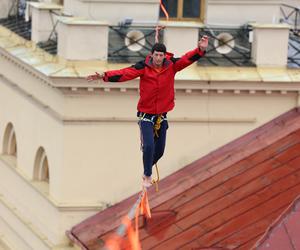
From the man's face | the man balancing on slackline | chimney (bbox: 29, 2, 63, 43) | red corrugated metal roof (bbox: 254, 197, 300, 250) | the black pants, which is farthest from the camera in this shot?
chimney (bbox: 29, 2, 63, 43)

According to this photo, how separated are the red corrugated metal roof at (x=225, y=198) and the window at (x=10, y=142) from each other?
547 centimetres

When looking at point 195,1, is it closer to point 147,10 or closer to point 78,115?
point 147,10

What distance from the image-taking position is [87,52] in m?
39.3

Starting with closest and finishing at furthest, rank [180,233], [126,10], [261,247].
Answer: [261,247]
[180,233]
[126,10]

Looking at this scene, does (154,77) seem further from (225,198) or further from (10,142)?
(10,142)

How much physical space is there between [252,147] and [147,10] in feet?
11.6

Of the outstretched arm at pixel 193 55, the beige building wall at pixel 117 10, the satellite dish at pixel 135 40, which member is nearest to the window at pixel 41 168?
the beige building wall at pixel 117 10

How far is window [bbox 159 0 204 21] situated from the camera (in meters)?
42.2

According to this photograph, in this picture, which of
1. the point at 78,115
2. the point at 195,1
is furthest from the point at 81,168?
the point at 195,1

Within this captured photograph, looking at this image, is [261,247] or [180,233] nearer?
[261,247]

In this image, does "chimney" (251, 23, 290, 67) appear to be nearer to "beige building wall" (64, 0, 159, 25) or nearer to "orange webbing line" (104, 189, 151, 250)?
"beige building wall" (64, 0, 159, 25)

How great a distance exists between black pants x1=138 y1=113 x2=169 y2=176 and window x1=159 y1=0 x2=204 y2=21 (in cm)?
1091

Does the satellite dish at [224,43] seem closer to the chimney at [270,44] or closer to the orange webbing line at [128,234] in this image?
the chimney at [270,44]

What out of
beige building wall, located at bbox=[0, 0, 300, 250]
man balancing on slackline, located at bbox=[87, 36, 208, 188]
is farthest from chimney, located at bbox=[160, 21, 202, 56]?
man balancing on slackline, located at bbox=[87, 36, 208, 188]
